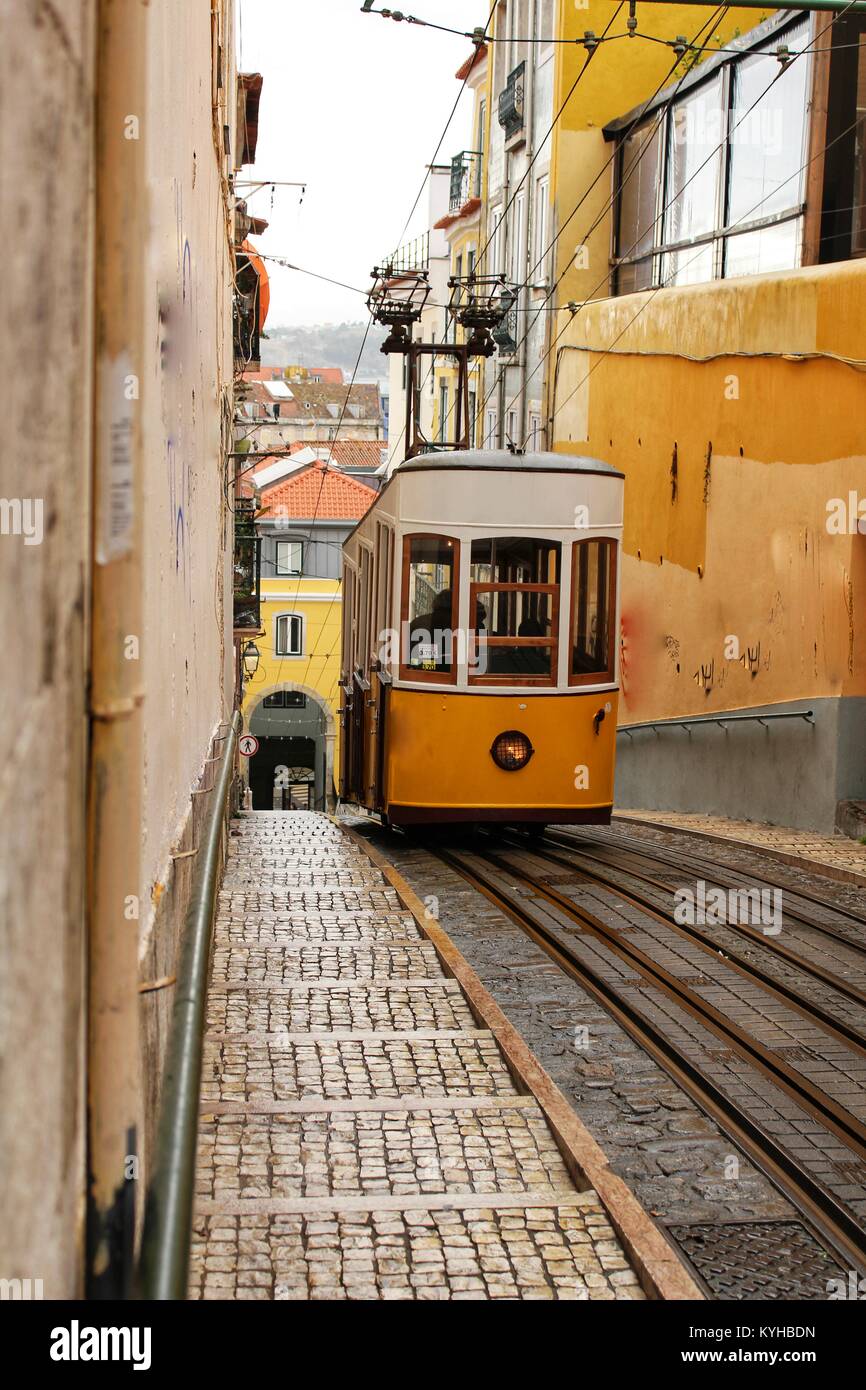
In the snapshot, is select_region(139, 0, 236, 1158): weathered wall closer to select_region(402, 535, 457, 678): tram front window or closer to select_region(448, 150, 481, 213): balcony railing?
select_region(402, 535, 457, 678): tram front window

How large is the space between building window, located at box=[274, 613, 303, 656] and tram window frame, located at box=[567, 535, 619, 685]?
37.7 metres

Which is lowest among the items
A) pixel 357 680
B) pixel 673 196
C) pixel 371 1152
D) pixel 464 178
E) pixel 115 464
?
pixel 371 1152

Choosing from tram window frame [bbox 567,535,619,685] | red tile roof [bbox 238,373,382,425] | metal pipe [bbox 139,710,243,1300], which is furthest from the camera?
red tile roof [bbox 238,373,382,425]

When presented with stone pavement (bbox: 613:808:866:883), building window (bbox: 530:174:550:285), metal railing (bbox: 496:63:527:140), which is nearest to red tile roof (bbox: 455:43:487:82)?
metal railing (bbox: 496:63:527:140)

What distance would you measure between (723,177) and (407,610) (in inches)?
399

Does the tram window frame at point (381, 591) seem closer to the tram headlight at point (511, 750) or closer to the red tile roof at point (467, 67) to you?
the tram headlight at point (511, 750)

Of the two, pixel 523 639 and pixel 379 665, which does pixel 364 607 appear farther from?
pixel 523 639

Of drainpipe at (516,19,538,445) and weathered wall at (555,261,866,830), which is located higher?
drainpipe at (516,19,538,445)

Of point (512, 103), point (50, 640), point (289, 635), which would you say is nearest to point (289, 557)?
point (289, 635)

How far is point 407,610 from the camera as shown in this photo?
12133 millimetres

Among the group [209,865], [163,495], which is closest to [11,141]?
[163,495]

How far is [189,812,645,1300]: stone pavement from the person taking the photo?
4270 millimetres

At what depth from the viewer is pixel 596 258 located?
25.7 m

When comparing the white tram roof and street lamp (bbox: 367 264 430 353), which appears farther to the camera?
street lamp (bbox: 367 264 430 353)
